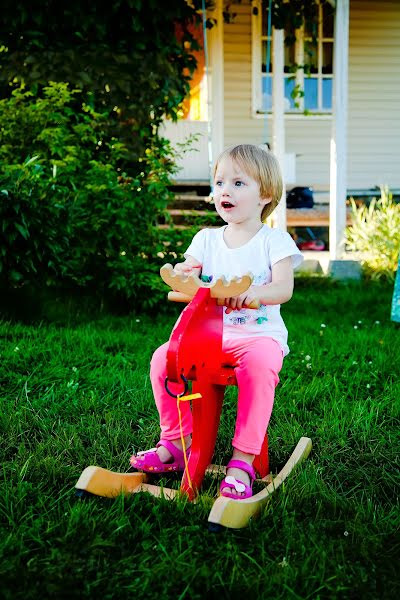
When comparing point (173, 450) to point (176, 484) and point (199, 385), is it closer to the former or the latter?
point (176, 484)

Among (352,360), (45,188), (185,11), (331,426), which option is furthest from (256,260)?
(185,11)

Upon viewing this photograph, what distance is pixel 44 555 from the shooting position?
177cm

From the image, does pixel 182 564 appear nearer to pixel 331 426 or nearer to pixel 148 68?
pixel 331 426

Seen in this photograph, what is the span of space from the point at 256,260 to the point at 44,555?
1.17 metres

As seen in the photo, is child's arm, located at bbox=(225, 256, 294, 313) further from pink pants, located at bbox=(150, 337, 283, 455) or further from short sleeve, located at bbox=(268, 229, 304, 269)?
pink pants, located at bbox=(150, 337, 283, 455)

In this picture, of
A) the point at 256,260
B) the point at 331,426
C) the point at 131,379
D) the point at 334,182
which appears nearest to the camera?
the point at 256,260

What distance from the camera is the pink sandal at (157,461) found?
2309 millimetres

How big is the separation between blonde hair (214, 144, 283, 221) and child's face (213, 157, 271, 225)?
0.01 metres

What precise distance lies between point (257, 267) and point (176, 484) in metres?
0.79

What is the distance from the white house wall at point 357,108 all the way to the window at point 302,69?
14 cm

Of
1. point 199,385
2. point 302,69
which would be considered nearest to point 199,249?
point 199,385

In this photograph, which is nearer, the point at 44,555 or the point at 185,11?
the point at 44,555

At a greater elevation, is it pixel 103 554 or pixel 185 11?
pixel 185 11

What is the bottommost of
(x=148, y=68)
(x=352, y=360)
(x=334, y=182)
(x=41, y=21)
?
(x=352, y=360)
